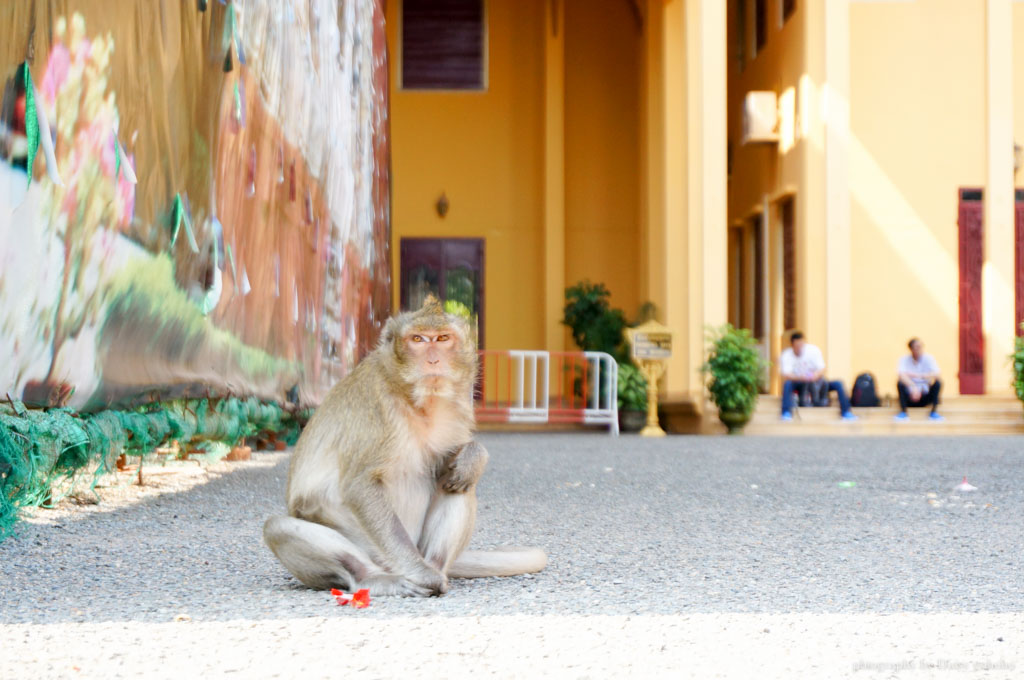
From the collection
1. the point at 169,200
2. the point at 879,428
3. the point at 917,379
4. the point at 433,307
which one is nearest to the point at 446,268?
→ the point at 879,428

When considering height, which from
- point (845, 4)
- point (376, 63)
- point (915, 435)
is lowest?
point (915, 435)

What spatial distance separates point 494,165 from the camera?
A: 61.4 ft

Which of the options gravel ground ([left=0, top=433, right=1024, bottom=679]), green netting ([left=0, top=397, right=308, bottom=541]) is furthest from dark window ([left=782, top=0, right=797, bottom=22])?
green netting ([left=0, top=397, right=308, bottom=541])

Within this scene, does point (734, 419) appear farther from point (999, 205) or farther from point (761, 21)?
point (761, 21)

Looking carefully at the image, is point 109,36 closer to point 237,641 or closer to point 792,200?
point 237,641

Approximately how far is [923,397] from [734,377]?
8.74 ft

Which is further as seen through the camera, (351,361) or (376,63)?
(376,63)

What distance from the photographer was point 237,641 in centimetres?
312

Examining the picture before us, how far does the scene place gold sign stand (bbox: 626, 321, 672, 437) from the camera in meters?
14.9

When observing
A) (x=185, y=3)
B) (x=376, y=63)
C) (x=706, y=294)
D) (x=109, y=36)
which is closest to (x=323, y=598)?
(x=109, y=36)

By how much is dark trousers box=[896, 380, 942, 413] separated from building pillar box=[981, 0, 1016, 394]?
110cm

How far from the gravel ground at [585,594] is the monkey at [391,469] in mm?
138

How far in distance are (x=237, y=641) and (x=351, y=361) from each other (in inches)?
286

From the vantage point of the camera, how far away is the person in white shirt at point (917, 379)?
48.8ft
